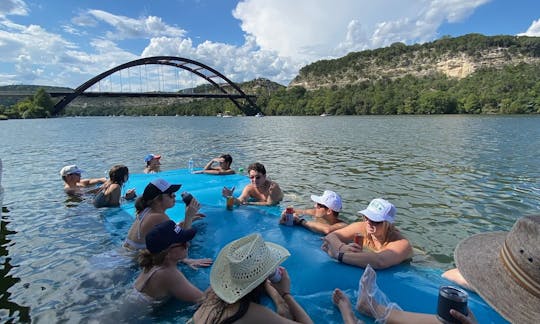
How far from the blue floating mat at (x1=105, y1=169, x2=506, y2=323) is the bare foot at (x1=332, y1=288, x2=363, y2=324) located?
8 cm

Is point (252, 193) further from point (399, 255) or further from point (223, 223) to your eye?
point (399, 255)

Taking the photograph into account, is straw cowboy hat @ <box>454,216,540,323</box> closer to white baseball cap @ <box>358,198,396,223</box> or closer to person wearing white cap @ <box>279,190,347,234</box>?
white baseball cap @ <box>358,198,396,223</box>

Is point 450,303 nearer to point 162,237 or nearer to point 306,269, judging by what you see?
point 306,269

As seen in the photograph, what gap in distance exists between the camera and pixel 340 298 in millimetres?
3297

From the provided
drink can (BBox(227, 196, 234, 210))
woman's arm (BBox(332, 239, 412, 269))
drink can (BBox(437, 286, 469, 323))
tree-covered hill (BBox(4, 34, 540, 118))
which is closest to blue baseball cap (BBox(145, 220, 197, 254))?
woman's arm (BBox(332, 239, 412, 269))

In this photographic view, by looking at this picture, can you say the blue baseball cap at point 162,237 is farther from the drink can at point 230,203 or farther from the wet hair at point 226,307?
the drink can at point 230,203

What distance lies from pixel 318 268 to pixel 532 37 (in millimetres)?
137183

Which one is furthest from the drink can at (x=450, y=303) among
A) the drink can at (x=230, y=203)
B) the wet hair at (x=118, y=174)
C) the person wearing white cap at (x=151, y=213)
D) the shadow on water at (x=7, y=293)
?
the wet hair at (x=118, y=174)

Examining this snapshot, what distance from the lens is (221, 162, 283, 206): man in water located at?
6.89m

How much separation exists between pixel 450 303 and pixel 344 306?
4.03 ft

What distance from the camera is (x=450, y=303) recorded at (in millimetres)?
2135

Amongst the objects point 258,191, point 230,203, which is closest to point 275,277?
point 230,203

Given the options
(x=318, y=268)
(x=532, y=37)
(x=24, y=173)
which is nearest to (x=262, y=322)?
(x=318, y=268)

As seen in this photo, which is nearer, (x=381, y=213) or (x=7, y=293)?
(x=381, y=213)
